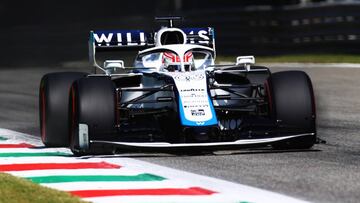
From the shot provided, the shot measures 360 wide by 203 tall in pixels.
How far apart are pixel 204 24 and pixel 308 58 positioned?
5.60 m

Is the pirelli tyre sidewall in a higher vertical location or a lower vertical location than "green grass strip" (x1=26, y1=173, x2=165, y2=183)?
higher

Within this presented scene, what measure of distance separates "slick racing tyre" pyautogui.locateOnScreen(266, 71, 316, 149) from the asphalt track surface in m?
0.20

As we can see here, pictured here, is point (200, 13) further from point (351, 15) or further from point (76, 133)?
point (76, 133)

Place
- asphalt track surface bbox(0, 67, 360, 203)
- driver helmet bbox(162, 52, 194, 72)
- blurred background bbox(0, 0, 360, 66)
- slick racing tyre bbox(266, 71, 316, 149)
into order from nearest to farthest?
asphalt track surface bbox(0, 67, 360, 203) < slick racing tyre bbox(266, 71, 316, 149) < driver helmet bbox(162, 52, 194, 72) < blurred background bbox(0, 0, 360, 66)

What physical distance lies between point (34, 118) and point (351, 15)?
11.6 metres

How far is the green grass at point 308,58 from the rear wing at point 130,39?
10.7m

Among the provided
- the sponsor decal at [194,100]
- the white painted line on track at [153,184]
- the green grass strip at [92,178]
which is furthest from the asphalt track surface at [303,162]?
the green grass strip at [92,178]

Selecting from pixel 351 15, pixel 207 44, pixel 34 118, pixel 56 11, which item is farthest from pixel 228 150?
pixel 56 11

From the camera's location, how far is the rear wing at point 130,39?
41.9ft

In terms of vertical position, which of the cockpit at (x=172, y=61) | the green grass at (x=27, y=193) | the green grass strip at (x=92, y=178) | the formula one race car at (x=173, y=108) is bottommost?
the green grass strip at (x=92, y=178)

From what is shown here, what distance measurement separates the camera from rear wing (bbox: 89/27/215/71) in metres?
12.8

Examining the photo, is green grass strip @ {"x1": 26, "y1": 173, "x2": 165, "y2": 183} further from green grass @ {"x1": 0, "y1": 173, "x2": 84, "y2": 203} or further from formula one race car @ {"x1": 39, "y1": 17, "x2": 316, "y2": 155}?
formula one race car @ {"x1": 39, "y1": 17, "x2": 316, "y2": 155}

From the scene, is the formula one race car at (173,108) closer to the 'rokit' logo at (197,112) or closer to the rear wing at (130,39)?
the 'rokit' logo at (197,112)

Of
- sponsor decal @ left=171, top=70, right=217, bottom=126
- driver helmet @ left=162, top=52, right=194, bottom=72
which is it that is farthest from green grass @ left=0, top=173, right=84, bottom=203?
driver helmet @ left=162, top=52, right=194, bottom=72
